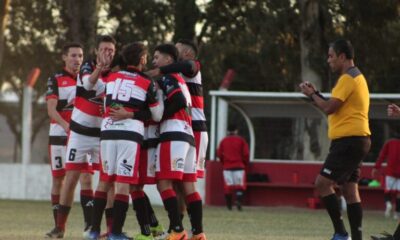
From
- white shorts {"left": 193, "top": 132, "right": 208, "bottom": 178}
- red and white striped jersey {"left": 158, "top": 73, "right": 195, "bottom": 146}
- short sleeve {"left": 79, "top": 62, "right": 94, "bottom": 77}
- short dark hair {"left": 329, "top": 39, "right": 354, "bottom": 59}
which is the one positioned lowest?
white shorts {"left": 193, "top": 132, "right": 208, "bottom": 178}

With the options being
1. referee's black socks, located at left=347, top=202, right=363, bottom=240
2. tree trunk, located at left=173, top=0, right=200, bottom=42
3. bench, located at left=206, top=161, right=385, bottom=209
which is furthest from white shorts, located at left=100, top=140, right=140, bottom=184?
tree trunk, located at left=173, top=0, right=200, bottom=42

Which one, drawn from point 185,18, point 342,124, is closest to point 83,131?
point 342,124

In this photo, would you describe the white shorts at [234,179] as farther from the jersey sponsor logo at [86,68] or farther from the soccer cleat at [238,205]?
the jersey sponsor logo at [86,68]

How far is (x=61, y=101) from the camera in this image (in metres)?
14.2

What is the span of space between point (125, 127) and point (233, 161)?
1382 centimetres

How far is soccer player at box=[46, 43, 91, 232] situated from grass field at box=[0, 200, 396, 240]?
3.17ft

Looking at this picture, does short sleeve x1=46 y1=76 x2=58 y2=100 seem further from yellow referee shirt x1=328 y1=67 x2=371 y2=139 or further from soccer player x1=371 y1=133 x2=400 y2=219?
soccer player x1=371 y1=133 x2=400 y2=219

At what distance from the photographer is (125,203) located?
11.9m

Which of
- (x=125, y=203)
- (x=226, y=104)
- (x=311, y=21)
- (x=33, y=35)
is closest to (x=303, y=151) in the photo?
(x=311, y=21)

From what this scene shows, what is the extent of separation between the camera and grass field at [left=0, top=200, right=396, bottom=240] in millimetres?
15055

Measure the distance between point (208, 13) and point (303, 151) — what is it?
7379mm

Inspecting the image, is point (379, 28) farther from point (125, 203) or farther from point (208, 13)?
point (125, 203)

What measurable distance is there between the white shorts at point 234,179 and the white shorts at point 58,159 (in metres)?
A: 11.5

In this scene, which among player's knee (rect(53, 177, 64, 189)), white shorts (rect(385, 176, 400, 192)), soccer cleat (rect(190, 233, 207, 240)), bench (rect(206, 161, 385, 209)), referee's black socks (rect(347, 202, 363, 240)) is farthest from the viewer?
bench (rect(206, 161, 385, 209))
